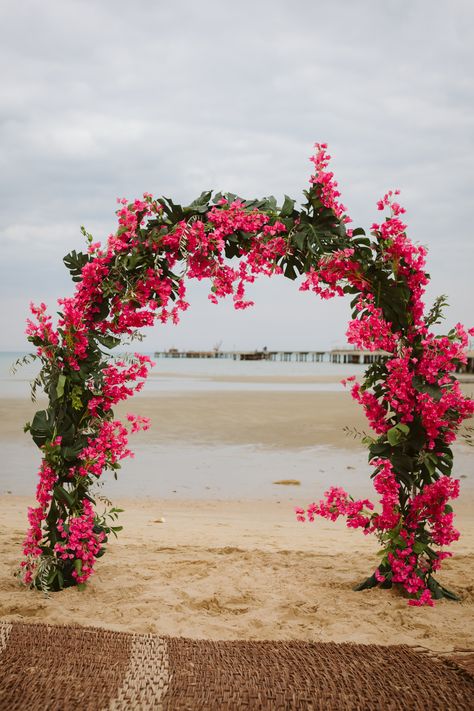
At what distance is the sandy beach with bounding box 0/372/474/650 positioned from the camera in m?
3.99

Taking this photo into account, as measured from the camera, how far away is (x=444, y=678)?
2.85m

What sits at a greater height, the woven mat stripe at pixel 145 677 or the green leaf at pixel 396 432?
the green leaf at pixel 396 432

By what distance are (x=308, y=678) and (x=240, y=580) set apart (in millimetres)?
2087

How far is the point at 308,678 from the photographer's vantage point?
2842 mm

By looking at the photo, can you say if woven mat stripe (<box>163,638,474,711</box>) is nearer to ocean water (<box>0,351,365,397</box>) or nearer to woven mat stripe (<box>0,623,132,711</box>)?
woven mat stripe (<box>0,623,132,711</box>)

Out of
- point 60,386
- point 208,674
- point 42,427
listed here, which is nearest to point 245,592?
point 208,674

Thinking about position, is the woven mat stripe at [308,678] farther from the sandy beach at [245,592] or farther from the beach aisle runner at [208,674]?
the sandy beach at [245,592]

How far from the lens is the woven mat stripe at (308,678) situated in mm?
2645

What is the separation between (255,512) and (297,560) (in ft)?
7.92

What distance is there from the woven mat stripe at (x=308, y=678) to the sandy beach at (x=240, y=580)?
0.70 m

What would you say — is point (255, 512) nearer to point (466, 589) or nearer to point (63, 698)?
point (466, 589)

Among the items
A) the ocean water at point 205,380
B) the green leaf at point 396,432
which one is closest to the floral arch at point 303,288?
the green leaf at point 396,432

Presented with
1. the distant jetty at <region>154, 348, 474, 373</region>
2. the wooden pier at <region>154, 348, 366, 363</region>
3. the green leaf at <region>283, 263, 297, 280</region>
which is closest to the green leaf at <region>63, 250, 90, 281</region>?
the green leaf at <region>283, 263, 297, 280</region>

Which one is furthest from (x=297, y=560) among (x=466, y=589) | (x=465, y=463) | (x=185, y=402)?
(x=185, y=402)
